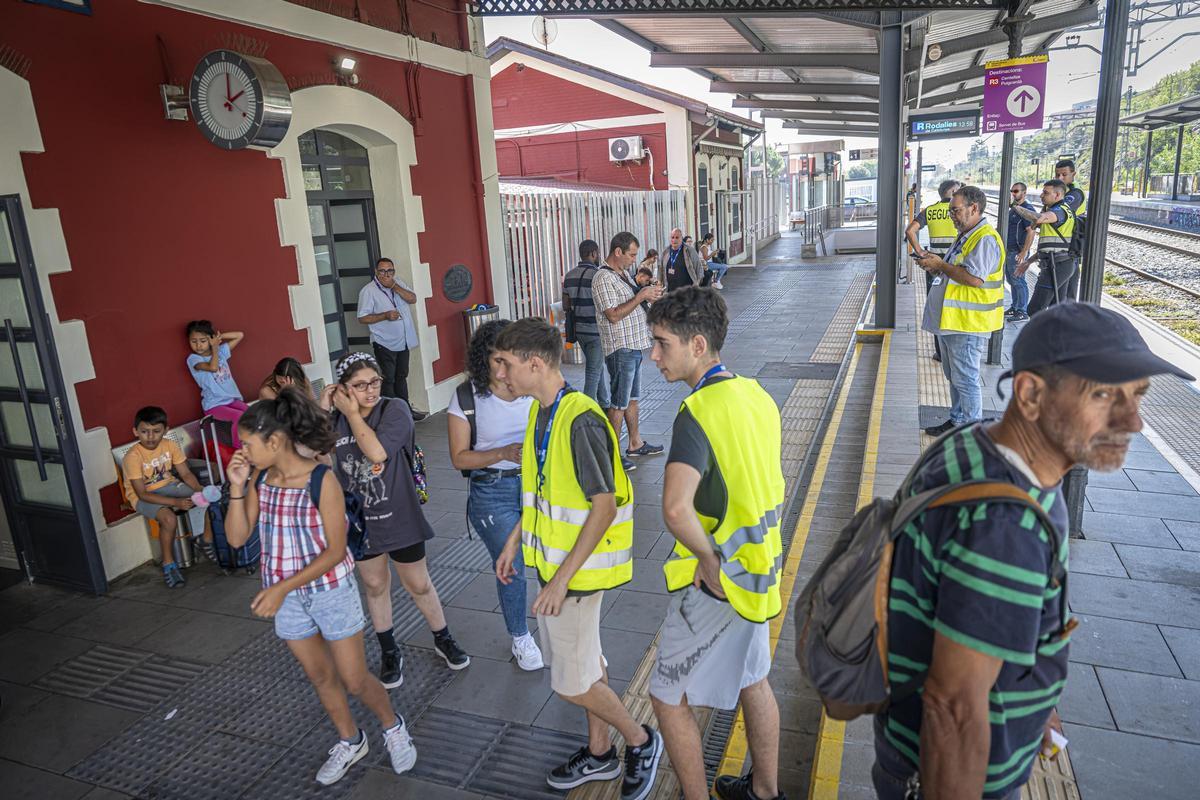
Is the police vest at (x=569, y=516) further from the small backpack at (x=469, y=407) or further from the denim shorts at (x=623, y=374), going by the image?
the denim shorts at (x=623, y=374)

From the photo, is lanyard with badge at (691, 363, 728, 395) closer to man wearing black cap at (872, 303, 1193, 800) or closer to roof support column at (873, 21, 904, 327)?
man wearing black cap at (872, 303, 1193, 800)

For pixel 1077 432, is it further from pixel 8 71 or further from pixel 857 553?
pixel 8 71

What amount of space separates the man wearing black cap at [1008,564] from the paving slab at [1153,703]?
1958 mm

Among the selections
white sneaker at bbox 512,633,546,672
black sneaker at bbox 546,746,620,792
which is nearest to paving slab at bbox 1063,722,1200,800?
black sneaker at bbox 546,746,620,792

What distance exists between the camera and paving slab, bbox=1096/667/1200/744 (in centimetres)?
308

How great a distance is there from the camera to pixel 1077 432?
1535 millimetres

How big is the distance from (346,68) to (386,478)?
5.42 metres

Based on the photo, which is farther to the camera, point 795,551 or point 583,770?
point 795,551

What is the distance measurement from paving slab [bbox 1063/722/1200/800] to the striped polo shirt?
150 centimetres

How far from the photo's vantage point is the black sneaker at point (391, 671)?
13.1ft

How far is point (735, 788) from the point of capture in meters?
2.84

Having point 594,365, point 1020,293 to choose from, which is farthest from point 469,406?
point 1020,293

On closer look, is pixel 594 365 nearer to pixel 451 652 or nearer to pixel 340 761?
pixel 451 652

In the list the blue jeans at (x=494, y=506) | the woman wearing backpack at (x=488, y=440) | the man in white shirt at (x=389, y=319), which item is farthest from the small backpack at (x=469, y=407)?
the man in white shirt at (x=389, y=319)
